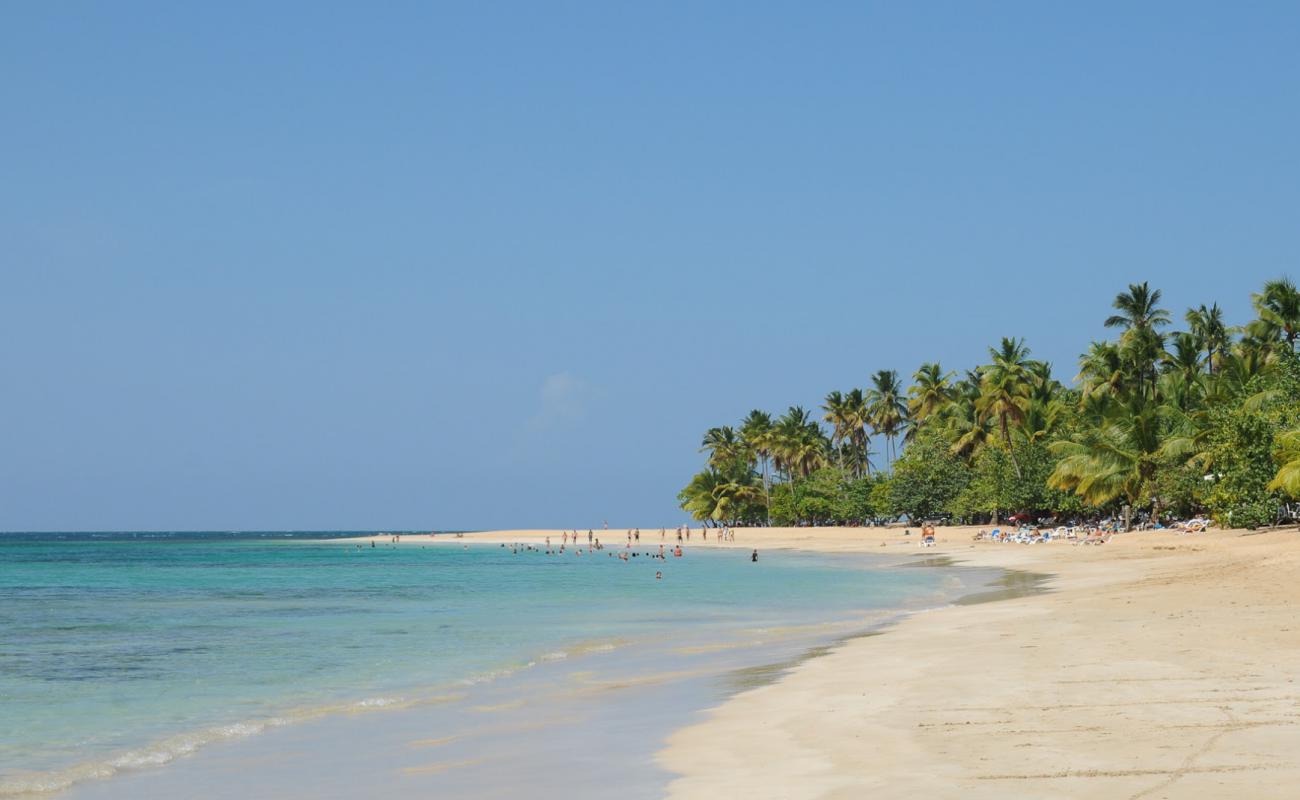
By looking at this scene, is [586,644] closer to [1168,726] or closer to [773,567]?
[1168,726]

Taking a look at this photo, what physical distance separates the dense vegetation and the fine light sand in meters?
24.9

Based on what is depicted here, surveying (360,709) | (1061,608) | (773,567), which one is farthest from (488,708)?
(773,567)

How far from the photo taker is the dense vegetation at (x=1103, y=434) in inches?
2034

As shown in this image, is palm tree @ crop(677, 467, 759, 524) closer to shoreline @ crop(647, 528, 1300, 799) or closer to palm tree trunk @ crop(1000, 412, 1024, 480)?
palm tree trunk @ crop(1000, 412, 1024, 480)

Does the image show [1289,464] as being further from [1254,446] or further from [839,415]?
[839,415]

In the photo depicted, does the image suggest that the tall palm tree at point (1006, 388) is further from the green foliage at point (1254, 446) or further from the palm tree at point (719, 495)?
the palm tree at point (719, 495)

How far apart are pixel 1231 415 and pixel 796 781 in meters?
47.8

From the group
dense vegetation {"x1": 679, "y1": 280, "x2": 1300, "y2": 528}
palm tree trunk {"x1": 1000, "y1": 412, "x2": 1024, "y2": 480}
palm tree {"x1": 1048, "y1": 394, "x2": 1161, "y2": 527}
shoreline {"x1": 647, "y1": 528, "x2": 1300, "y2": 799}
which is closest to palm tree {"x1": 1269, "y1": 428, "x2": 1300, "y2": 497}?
dense vegetation {"x1": 679, "y1": 280, "x2": 1300, "y2": 528}

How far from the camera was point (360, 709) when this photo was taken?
17.4m

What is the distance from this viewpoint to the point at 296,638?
29.9 meters

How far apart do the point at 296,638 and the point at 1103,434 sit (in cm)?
5475

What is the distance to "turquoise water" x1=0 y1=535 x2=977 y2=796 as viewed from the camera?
16.5m

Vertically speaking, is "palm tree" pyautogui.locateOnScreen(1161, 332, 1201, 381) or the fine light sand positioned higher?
"palm tree" pyautogui.locateOnScreen(1161, 332, 1201, 381)

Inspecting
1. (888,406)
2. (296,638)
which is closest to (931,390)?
(888,406)
